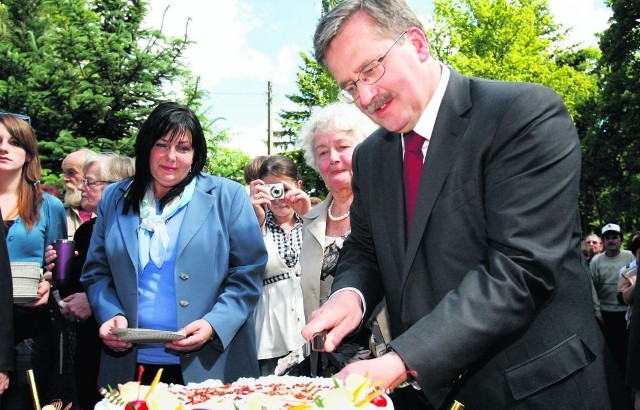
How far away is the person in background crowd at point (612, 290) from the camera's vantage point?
9.52 meters

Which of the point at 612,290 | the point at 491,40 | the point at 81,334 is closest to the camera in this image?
the point at 81,334

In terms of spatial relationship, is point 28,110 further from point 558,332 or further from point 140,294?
point 558,332

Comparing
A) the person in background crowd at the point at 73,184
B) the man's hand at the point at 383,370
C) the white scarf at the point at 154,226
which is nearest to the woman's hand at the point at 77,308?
the white scarf at the point at 154,226

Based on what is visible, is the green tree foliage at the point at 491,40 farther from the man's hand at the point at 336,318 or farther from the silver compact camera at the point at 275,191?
the man's hand at the point at 336,318

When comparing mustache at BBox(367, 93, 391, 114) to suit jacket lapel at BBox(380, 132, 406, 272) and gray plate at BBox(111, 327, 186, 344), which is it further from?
gray plate at BBox(111, 327, 186, 344)

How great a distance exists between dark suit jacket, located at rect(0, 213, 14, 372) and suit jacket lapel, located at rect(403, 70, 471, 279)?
2.28 m

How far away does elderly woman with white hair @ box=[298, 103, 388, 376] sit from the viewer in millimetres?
3896

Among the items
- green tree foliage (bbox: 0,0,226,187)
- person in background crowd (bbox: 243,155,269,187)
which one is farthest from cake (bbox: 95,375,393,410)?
green tree foliage (bbox: 0,0,226,187)

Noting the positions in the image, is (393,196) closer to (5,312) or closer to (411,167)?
(411,167)

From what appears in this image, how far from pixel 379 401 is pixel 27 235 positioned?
10.4ft

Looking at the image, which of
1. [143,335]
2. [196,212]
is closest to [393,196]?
[143,335]

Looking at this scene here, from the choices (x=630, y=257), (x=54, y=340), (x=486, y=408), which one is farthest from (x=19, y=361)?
(x=630, y=257)

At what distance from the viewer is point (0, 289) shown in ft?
11.5

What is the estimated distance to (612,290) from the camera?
1005 cm
